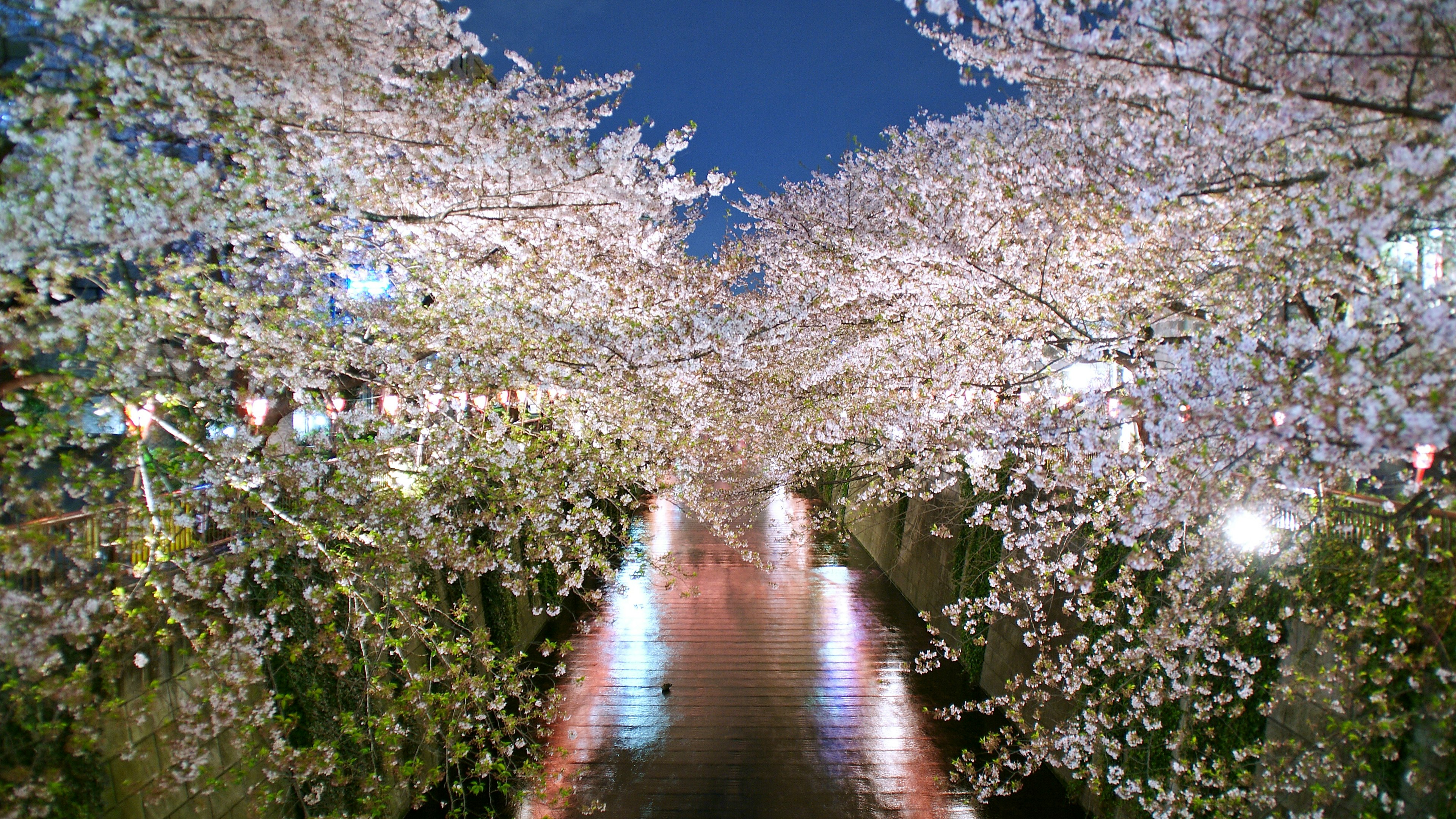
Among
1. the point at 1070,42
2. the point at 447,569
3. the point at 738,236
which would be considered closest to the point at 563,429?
the point at 447,569

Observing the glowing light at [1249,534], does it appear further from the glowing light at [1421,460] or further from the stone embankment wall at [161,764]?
the stone embankment wall at [161,764]

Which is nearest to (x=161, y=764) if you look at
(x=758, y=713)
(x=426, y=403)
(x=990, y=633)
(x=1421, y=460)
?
(x=426, y=403)

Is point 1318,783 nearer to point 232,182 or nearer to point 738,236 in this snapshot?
point 232,182

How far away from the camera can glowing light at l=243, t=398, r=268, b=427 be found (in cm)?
475

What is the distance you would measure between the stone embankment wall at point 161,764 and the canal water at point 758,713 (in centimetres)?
243

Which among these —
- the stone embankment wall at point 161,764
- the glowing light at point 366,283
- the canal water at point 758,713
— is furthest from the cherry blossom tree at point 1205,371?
the stone embankment wall at point 161,764

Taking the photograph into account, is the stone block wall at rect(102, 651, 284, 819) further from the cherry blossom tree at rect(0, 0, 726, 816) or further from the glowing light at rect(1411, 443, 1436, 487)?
the glowing light at rect(1411, 443, 1436, 487)

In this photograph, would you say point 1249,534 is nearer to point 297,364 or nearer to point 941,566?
point 297,364

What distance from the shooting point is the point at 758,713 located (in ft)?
29.9

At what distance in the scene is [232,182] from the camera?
4.52 m

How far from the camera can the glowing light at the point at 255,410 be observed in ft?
15.6

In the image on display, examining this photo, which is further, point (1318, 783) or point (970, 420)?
point (970, 420)

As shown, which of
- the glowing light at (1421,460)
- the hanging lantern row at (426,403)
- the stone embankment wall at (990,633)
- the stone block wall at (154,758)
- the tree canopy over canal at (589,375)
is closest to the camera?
the glowing light at (1421,460)

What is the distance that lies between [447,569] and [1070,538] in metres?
8.18
